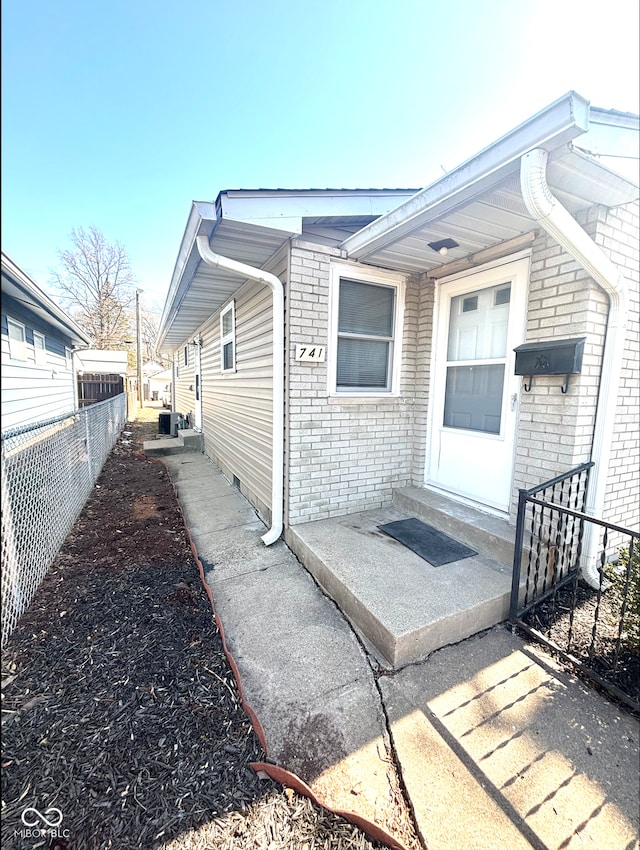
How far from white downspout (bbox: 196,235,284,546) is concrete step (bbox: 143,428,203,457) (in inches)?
214

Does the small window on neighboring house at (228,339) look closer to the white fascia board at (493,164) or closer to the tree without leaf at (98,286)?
the white fascia board at (493,164)

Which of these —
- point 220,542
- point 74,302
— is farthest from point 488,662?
point 74,302

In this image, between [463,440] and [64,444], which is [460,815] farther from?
[64,444]

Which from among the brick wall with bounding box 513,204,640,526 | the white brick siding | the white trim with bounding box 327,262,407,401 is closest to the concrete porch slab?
the white brick siding

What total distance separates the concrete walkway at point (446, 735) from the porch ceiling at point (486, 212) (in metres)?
2.84

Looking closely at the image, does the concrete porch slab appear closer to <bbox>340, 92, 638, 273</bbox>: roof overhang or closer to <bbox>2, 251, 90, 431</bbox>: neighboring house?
A: <bbox>340, 92, 638, 273</bbox>: roof overhang

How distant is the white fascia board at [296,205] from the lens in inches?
112

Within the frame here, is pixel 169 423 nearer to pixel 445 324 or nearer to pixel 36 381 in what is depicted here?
pixel 36 381

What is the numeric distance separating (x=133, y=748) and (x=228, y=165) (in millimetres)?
5934

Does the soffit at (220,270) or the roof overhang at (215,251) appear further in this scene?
the soffit at (220,270)

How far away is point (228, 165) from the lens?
4.96 meters

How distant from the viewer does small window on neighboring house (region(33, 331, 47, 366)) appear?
782 centimetres

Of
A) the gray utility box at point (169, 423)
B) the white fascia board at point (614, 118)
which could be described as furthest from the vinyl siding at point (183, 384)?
the white fascia board at point (614, 118)

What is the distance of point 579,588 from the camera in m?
2.82
